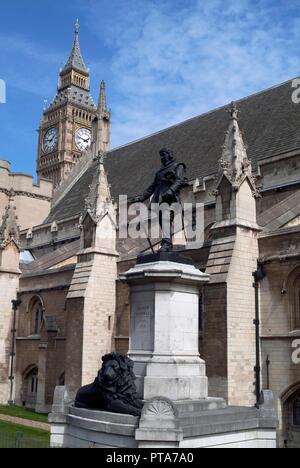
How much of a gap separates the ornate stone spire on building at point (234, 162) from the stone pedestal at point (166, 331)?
8.50m

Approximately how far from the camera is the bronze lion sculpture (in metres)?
9.68

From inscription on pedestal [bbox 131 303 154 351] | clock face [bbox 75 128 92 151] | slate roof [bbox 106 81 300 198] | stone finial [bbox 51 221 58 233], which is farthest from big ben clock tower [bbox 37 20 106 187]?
inscription on pedestal [bbox 131 303 154 351]

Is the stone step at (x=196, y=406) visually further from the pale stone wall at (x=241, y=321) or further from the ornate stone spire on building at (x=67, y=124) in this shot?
the ornate stone spire on building at (x=67, y=124)

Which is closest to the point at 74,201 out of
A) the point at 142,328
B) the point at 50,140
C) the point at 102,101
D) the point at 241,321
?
the point at 102,101

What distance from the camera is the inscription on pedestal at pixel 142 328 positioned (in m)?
10.5

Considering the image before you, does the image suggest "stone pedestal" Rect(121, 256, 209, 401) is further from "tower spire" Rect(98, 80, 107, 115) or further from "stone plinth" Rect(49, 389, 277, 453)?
"tower spire" Rect(98, 80, 107, 115)

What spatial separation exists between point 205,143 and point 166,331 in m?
21.5

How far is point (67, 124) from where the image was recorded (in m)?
98.2

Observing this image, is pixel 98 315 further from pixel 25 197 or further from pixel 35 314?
pixel 25 197

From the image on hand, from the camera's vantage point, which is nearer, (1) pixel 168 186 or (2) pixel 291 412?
(1) pixel 168 186

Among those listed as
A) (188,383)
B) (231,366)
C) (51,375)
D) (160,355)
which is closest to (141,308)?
(160,355)

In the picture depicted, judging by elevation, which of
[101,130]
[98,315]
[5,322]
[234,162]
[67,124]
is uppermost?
[67,124]

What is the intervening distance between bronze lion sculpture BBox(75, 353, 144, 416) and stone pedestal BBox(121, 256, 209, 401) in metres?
0.36

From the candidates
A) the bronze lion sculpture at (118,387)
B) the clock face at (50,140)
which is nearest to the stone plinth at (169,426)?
the bronze lion sculpture at (118,387)
